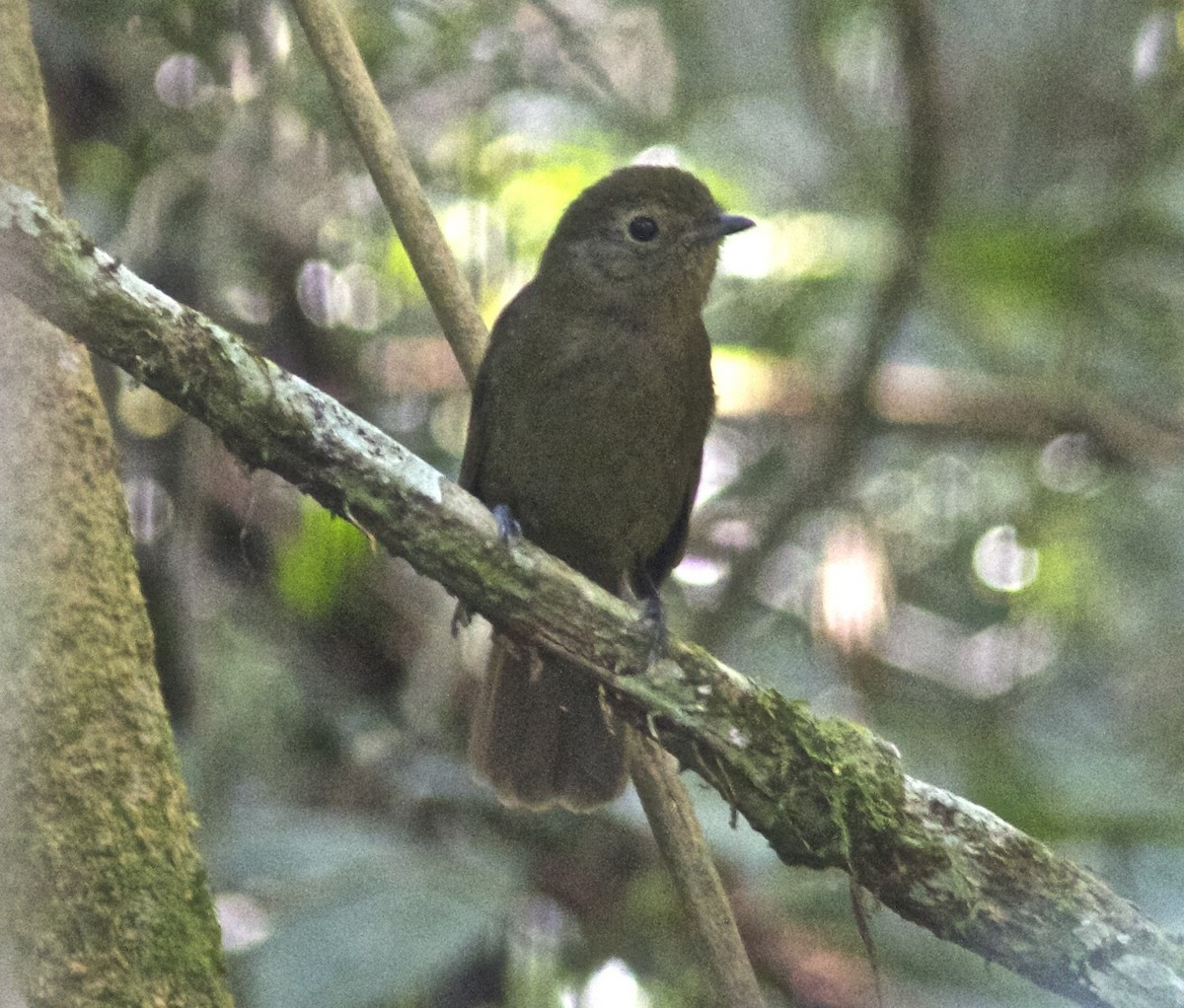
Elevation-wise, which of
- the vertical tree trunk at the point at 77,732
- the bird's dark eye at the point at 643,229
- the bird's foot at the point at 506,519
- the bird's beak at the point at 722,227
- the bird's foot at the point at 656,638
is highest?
the bird's beak at the point at 722,227

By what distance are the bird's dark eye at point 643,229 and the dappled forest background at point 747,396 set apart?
1.03 metres

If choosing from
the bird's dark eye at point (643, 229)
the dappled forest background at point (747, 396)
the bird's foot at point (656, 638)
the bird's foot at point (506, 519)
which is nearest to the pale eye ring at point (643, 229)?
the bird's dark eye at point (643, 229)

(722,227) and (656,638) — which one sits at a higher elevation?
(722,227)

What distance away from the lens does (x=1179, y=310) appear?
562 centimetres

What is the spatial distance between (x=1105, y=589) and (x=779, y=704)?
10.8ft

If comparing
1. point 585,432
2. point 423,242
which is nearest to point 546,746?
point 585,432

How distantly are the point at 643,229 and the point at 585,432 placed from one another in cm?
61

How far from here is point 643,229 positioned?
3.90 m

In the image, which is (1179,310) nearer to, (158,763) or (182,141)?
(182,141)

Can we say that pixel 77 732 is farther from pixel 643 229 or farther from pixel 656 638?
pixel 643 229

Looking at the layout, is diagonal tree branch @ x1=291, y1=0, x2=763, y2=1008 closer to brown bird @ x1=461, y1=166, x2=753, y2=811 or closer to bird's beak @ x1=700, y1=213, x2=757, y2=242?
brown bird @ x1=461, y1=166, x2=753, y2=811

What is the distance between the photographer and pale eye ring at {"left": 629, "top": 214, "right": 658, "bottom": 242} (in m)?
3.90

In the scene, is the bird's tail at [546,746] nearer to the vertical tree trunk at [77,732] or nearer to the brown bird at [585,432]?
the brown bird at [585,432]

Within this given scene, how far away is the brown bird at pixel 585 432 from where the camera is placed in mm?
3645
